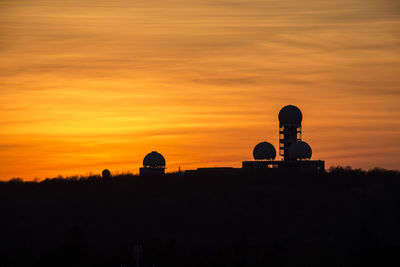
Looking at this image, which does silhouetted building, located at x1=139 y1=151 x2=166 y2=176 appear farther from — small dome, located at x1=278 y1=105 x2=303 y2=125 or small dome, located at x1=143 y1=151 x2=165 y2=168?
small dome, located at x1=278 y1=105 x2=303 y2=125

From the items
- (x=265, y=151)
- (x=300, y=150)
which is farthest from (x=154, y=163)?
(x=300, y=150)

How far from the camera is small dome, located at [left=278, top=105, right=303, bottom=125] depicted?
401ft

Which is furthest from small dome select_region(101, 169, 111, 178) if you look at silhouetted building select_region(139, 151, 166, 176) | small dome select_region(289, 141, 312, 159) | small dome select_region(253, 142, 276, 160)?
small dome select_region(289, 141, 312, 159)

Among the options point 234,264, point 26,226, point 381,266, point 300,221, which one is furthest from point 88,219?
point 381,266

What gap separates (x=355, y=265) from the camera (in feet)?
276

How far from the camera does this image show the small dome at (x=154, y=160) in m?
129

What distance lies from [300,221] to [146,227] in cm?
1695

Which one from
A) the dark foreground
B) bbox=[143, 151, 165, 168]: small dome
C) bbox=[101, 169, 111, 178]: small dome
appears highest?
bbox=[143, 151, 165, 168]: small dome

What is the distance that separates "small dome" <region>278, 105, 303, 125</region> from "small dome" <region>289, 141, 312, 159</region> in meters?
3.50

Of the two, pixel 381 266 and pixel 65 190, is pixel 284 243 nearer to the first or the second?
pixel 381 266

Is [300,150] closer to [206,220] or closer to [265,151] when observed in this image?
[265,151]

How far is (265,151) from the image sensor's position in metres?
124

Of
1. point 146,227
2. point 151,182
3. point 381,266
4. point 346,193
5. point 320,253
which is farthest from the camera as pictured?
point 151,182

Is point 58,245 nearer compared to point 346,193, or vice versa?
point 58,245
